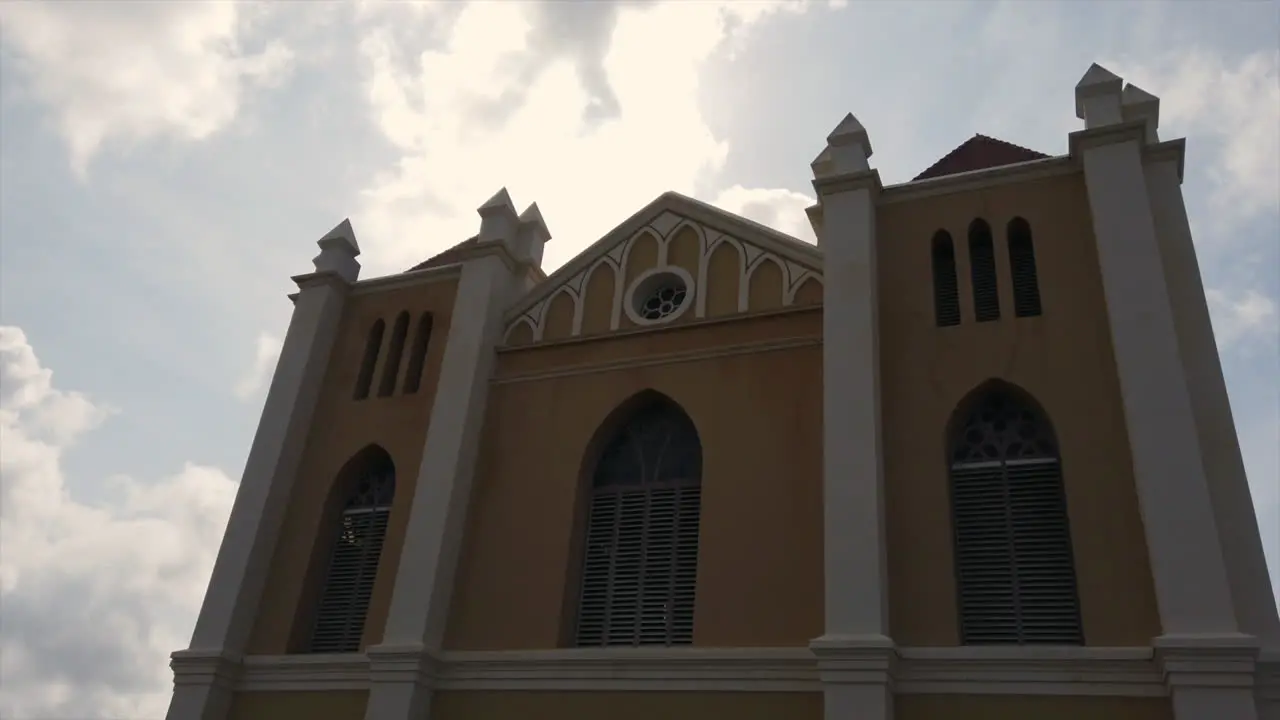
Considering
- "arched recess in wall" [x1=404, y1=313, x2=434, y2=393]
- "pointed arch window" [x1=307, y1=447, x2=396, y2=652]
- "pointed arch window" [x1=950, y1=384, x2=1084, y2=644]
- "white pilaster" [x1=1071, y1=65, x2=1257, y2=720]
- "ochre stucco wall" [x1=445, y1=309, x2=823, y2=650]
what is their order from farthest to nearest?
"arched recess in wall" [x1=404, y1=313, x2=434, y2=393] → "pointed arch window" [x1=307, y1=447, x2=396, y2=652] → "ochre stucco wall" [x1=445, y1=309, x2=823, y2=650] → "pointed arch window" [x1=950, y1=384, x2=1084, y2=644] → "white pilaster" [x1=1071, y1=65, x2=1257, y2=720]

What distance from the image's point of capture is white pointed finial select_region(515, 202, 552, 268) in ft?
45.8

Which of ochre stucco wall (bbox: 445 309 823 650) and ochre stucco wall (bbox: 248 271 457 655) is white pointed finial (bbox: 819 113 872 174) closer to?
ochre stucco wall (bbox: 445 309 823 650)

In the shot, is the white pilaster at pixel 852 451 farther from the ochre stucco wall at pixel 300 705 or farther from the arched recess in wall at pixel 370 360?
the arched recess in wall at pixel 370 360

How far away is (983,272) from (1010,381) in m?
1.56

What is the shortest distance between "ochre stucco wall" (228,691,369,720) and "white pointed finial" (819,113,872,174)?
26.1 feet

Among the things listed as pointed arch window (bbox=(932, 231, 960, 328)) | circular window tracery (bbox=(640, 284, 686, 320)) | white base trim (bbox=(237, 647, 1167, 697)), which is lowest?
white base trim (bbox=(237, 647, 1167, 697))

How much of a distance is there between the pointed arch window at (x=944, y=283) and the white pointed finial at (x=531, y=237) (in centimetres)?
557

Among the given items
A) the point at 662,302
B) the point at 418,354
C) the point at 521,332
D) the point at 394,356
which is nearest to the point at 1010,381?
the point at 662,302

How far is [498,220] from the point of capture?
13719 millimetres

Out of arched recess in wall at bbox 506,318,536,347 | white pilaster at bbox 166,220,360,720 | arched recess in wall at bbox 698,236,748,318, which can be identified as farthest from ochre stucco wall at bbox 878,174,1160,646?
white pilaster at bbox 166,220,360,720

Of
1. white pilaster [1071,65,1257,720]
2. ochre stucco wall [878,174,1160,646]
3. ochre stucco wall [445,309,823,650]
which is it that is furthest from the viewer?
ochre stucco wall [445,309,823,650]

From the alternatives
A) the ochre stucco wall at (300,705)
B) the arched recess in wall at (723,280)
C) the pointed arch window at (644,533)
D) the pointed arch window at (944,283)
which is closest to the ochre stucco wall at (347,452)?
the ochre stucco wall at (300,705)

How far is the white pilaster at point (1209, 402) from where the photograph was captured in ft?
26.2

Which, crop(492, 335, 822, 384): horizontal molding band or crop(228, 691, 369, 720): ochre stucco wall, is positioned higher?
crop(492, 335, 822, 384): horizontal molding band
